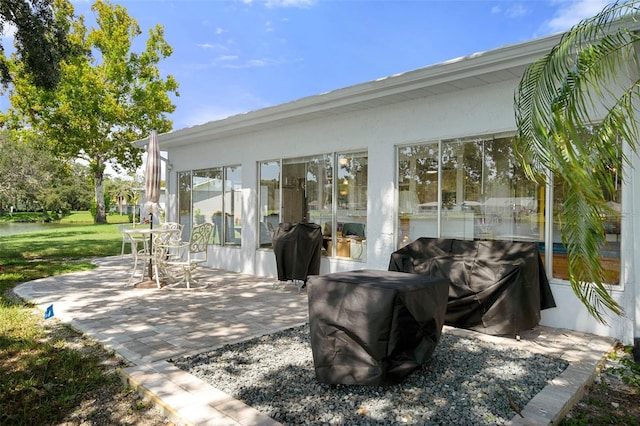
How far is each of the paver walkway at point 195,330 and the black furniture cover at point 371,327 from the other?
2.19ft

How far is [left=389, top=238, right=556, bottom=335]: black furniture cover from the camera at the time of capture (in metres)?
3.97

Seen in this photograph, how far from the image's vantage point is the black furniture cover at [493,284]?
3975 millimetres

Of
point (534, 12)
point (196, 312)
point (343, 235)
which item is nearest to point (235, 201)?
point (343, 235)

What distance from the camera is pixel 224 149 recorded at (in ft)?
28.4

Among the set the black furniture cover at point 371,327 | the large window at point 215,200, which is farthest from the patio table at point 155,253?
the black furniture cover at point 371,327

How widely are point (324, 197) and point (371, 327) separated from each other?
4.34 m

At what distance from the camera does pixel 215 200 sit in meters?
9.02

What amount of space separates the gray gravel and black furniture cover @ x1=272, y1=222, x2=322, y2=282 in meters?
2.41

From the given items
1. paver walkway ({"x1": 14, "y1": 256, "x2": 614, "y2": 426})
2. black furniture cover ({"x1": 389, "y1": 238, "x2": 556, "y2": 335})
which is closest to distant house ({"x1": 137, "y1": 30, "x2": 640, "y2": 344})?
black furniture cover ({"x1": 389, "y1": 238, "x2": 556, "y2": 335})

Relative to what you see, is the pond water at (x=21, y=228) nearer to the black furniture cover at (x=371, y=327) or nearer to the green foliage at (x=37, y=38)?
the green foliage at (x=37, y=38)

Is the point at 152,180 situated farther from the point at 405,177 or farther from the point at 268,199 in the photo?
the point at 405,177

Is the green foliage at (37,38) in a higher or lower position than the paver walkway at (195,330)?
higher

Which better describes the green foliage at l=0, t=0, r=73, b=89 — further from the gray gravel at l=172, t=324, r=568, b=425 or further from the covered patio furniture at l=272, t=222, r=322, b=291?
the gray gravel at l=172, t=324, r=568, b=425

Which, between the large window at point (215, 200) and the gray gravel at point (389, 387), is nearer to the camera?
the gray gravel at point (389, 387)
